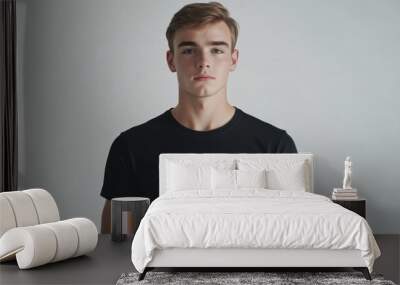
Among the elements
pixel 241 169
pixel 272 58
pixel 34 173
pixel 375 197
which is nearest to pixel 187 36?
pixel 272 58

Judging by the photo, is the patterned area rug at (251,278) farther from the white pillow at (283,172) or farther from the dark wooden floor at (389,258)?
the white pillow at (283,172)

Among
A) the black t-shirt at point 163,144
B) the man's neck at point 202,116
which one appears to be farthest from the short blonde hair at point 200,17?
the black t-shirt at point 163,144

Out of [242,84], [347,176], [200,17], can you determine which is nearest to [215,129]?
[242,84]

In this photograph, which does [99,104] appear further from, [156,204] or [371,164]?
[371,164]

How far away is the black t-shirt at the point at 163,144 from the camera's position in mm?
6887

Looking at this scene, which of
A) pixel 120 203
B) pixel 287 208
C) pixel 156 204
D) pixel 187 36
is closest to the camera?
pixel 287 208

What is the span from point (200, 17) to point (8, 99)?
7.14 feet

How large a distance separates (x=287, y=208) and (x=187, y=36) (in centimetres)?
267

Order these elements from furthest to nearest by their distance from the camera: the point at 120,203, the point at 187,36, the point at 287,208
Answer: the point at 187,36 → the point at 120,203 → the point at 287,208

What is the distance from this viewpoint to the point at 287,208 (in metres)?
4.90

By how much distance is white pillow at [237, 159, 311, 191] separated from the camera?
21.1 ft

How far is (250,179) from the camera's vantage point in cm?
635

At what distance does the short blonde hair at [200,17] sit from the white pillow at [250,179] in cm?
142

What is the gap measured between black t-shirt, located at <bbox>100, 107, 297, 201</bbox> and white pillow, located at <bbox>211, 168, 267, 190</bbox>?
52cm
